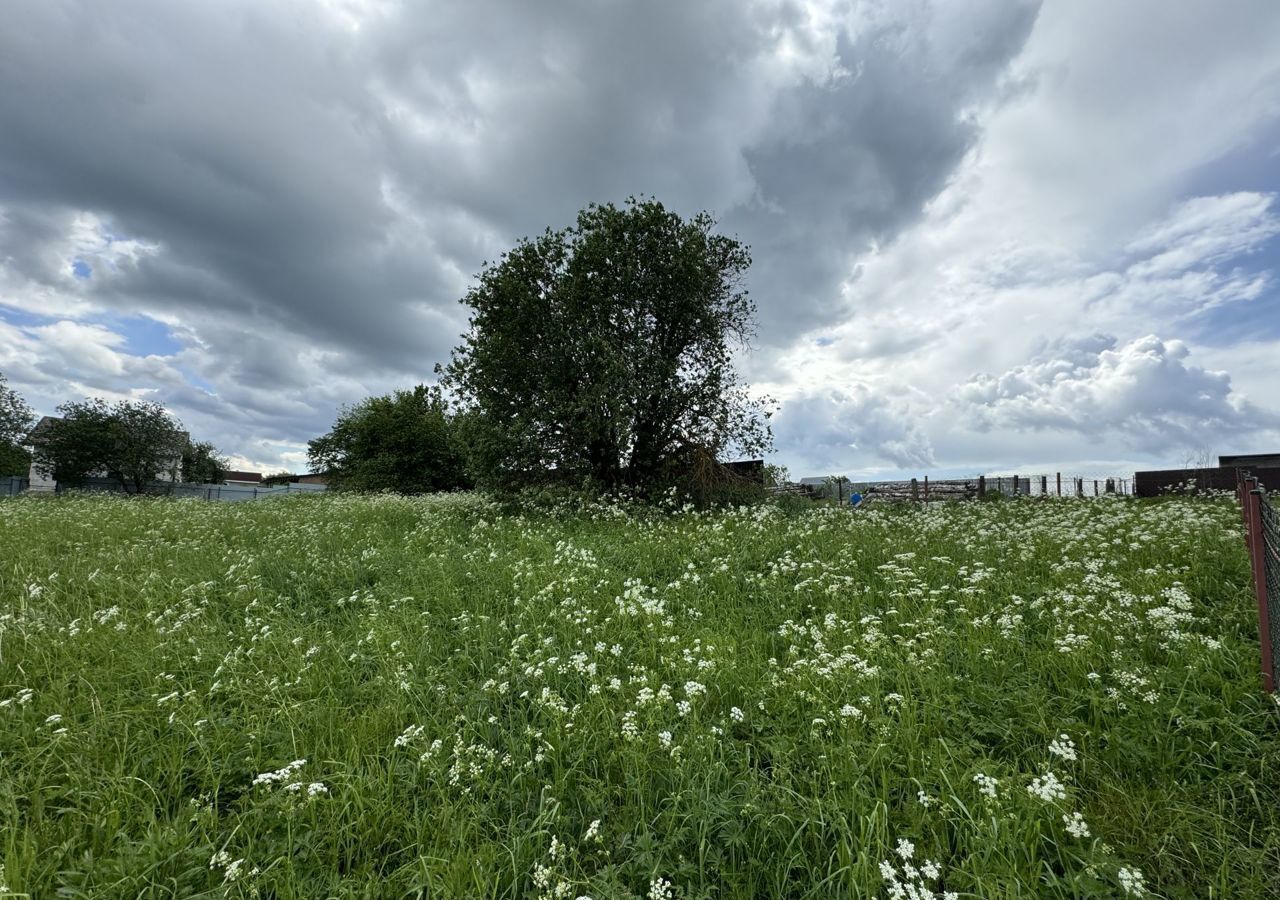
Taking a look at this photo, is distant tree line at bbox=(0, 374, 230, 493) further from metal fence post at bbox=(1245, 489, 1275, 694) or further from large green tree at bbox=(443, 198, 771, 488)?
metal fence post at bbox=(1245, 489, 1275, 694)

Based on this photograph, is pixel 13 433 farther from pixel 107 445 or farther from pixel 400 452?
pixel 400 452

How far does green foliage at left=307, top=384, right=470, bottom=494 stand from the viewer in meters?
41.7

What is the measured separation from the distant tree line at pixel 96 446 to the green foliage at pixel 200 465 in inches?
449

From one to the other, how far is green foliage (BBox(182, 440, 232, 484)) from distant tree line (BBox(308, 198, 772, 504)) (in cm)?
5870

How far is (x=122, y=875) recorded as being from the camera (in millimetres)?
2916

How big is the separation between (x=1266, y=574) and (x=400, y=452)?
4495 cm

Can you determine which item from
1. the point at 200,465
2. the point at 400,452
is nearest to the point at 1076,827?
the point at 400,452

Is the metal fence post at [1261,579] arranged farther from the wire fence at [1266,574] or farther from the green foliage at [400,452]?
the green foliage at [400,452]

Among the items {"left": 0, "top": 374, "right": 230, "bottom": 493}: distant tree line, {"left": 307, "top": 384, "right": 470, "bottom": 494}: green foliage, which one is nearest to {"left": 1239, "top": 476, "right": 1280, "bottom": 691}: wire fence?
{"left": 307, "top": 384, "right": 470, "bottom": 494}: green foliage

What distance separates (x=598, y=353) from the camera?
623 inches

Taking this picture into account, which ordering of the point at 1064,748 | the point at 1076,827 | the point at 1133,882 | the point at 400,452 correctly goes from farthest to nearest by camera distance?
the point at 400,452
the point at 1064,748
the point at 1076,827
the point at 1133,882

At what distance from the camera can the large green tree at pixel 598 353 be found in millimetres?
16109

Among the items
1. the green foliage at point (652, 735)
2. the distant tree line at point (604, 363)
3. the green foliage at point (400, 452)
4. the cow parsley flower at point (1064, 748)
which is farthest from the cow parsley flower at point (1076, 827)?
the green foliage at point (400, 452)

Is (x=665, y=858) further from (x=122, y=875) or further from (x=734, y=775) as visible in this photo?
(x=122, y=875)
